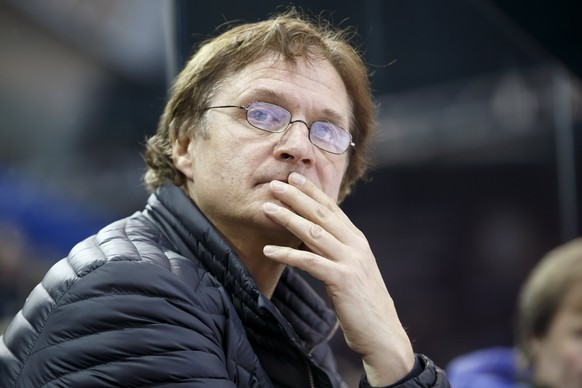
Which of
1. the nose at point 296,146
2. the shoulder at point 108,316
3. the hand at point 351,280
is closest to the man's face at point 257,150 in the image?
the nose at point 296,146

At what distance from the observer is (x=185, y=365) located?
164 cm

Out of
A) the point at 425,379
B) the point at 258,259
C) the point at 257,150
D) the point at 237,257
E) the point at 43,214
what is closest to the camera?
the point at 425,379

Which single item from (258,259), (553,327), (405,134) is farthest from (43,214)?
(405,134)

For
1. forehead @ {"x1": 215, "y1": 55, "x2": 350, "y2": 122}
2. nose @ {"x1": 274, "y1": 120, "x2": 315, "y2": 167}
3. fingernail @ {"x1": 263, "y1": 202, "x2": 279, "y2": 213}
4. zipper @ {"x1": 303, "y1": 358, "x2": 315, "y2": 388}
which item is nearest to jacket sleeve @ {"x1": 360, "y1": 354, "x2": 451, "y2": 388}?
zipper @ {"x1": 303, "y1": 358, "x2": 315, "y2": 388}

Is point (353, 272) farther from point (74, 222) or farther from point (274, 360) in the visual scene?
point (74, 222)

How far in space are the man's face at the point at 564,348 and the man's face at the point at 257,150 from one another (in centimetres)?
102

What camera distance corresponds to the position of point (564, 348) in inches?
112

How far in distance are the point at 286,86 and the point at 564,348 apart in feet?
4.32

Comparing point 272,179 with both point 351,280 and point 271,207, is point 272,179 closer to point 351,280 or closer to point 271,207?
point 271,207

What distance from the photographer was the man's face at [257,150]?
2.10m

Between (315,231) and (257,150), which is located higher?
(257,150)

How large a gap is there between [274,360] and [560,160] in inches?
137

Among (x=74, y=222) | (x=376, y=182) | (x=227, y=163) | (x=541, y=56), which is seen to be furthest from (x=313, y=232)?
(x=541, y=56)

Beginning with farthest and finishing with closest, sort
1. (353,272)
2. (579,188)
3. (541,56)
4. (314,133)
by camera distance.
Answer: (579,188), (541,56), (314,133), (353,272)
